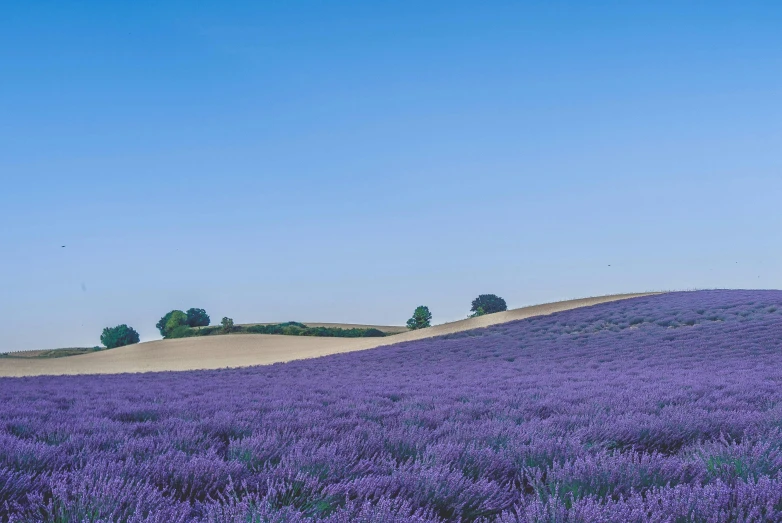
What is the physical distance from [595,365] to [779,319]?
968 cm

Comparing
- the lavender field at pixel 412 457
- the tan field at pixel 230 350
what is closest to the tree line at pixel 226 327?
the tan field at pixel 230 350

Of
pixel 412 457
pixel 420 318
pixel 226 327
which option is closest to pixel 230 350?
pixel 226 327

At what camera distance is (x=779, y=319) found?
1728cm

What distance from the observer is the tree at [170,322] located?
54.2 m

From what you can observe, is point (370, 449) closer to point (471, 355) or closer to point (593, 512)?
point (593, 512)

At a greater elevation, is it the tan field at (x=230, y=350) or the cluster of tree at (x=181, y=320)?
the cluster of tree at (x=181, y=320)

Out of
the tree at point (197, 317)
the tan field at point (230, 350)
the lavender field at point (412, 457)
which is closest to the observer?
the lavender field at point (412, 457)

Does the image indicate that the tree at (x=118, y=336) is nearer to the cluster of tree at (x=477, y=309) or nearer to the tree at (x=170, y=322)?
the tree at (x=170, y=322)

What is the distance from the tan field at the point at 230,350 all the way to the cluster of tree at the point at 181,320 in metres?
17.9

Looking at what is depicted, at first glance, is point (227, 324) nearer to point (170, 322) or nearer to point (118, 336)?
point (170, 322)

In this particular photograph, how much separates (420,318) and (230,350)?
25.0 meters

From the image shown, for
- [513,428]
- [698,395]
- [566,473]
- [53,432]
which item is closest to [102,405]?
[53,432]

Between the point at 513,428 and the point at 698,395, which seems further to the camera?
the point at 698,395

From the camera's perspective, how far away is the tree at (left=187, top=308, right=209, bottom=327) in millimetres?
56406
